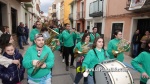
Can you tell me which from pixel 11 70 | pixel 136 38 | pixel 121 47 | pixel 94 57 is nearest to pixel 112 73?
pixel 94 57

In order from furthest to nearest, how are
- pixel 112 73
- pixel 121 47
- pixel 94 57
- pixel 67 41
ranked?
pixel 67 41 → pixel 121 47 → pixel 94 57 → pixel 112 73

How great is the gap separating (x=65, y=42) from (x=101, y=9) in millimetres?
9440

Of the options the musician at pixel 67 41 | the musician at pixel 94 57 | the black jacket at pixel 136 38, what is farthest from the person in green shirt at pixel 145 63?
the black jacket at pixel 136 38

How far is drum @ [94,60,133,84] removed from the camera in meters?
2.23

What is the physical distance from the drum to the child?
1.33 metres

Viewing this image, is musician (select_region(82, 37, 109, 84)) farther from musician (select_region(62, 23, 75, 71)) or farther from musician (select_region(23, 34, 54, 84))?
musician (select_region(62, 23, 75, 71))

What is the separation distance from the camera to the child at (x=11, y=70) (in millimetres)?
2434

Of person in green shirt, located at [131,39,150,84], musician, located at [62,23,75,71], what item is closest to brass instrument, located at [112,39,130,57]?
→ person in green shirt, located at [131,39,150,84]

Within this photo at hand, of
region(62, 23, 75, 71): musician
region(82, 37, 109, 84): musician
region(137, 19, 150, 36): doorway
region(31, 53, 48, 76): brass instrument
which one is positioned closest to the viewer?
region(31, 53, 48, 76): brass instrument

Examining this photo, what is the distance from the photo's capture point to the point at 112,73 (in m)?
2.26

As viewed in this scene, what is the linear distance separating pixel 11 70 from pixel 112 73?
162 cm

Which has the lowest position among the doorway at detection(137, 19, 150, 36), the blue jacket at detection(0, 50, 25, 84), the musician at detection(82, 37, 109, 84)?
the blue jacket at detection(0, 50, 25, 84)

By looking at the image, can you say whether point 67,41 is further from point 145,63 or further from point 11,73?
point 145,63

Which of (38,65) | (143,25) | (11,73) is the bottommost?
(11,73)
